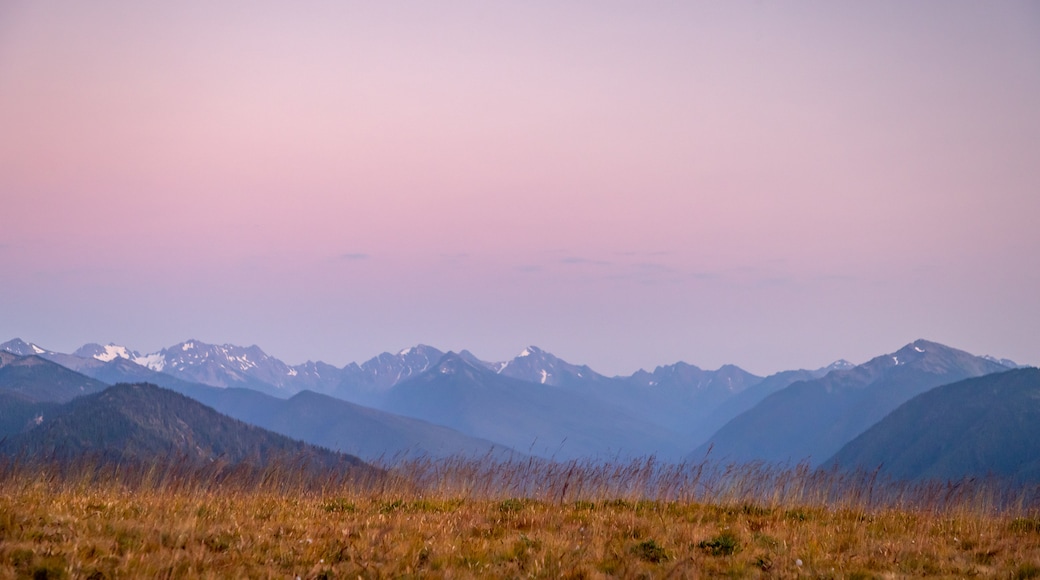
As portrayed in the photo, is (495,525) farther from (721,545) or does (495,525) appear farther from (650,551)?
(721,545)

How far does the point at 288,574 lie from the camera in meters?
9.93

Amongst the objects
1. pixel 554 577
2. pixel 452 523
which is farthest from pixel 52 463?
pixel 554 577

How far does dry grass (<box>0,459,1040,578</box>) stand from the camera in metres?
10.4

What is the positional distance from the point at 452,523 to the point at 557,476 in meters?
5.57

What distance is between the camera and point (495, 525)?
534 inches

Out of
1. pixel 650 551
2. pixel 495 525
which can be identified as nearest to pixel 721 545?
pixel 650 551

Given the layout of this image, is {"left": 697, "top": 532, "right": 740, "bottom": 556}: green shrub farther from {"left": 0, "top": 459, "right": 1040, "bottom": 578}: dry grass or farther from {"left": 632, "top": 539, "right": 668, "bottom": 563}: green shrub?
{"left": 632, "top": 539, "right": 668, "bottom": 563}: green shrub

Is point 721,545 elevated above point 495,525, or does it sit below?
above

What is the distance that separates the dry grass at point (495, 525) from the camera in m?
10.4

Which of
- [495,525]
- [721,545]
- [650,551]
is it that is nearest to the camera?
[650,551]

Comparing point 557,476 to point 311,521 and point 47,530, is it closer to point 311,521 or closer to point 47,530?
point 311,521

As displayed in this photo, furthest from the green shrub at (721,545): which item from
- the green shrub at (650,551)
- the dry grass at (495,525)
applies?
the green shrub at (650,551)

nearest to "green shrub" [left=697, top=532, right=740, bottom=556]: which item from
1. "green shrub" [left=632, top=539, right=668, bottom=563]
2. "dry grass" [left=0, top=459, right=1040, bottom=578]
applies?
"dry grass" [left=0, top=459, right=1040, bottom=578]

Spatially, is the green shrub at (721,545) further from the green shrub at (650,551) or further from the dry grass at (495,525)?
the green shrub at (650,551)
